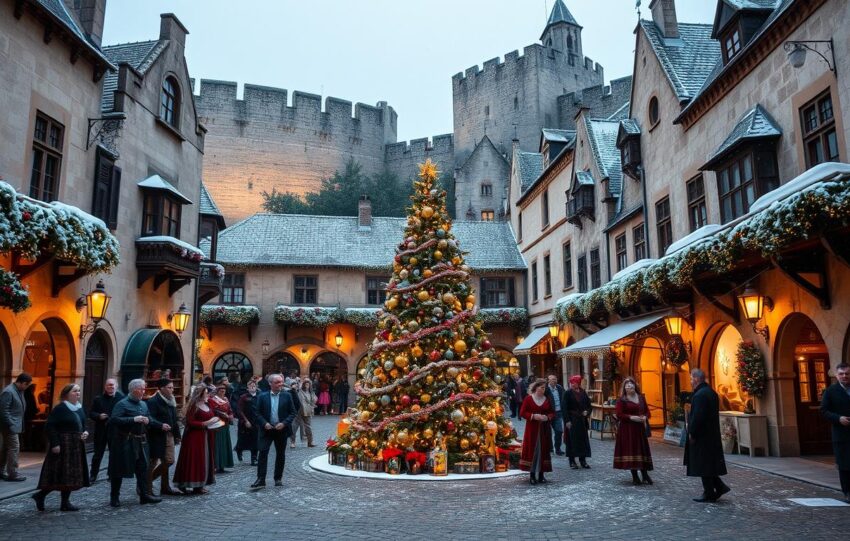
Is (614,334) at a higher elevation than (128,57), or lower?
lower

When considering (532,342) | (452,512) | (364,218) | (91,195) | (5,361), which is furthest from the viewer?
(364,218)

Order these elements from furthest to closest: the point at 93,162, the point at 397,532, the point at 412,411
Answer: the point at 93,162 < the point at 412,411 < the point at 397,532

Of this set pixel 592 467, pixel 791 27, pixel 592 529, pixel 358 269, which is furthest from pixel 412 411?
pixel 358 269

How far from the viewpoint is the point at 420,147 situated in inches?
2463

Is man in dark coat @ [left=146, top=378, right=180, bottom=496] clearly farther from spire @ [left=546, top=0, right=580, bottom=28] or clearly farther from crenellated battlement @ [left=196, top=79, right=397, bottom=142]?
spire @ [left=546, top=0, right=580, bottom=28]

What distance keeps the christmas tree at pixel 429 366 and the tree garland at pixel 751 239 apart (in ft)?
14.4

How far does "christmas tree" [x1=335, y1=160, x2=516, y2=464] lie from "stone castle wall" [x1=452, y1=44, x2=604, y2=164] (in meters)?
45.6

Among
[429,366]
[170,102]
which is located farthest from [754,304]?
[170,102]

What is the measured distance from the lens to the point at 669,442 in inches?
620

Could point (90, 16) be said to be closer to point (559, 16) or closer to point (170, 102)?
point (170, 102)

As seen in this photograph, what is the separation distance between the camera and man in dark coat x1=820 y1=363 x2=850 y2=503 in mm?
8273

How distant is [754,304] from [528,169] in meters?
22.3

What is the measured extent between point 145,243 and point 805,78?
15.4 metres

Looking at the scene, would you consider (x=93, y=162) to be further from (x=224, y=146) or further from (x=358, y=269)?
(x=224, y=146)
